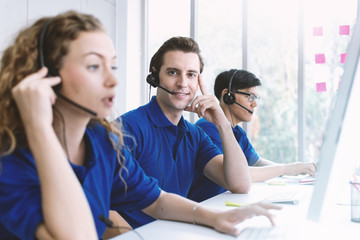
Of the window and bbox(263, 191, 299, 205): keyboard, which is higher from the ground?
the window

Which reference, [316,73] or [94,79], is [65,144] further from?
[316,73]

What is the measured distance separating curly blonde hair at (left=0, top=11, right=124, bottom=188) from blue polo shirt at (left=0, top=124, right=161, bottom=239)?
0.06 meters

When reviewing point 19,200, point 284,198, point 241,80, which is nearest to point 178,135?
point 284,198

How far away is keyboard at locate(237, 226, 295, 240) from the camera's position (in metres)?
0.97

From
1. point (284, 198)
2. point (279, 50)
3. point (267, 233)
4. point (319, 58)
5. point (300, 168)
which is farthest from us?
point (279, 50)

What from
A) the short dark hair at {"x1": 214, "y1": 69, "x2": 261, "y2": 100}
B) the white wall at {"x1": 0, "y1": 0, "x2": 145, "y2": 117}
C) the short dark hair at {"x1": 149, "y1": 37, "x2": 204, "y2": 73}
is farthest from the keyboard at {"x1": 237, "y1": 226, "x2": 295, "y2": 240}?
the white wall at {"x1": 0, "y1": 0, "x2": 145, "y2": 117}

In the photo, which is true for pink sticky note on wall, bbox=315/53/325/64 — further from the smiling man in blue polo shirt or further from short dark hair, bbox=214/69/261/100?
the smiling man in blue polo shirt

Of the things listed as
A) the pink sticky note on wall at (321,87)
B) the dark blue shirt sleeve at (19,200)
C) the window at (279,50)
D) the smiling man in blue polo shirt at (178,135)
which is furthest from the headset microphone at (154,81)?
the pink sticky note on wall at (321,87)

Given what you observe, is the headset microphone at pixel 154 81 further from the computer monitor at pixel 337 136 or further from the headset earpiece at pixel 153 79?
the computer monitor at pixel 337 136

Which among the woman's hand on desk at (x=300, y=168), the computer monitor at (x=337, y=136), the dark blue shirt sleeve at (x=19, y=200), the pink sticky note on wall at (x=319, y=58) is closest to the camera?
the computer monitor at (x=337, y=136)

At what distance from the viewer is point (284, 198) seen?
1492 millimetres

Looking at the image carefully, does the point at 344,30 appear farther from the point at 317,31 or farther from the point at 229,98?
the point at 229,98

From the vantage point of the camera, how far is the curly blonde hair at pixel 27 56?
0.86 meters

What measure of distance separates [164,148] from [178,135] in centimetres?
11
